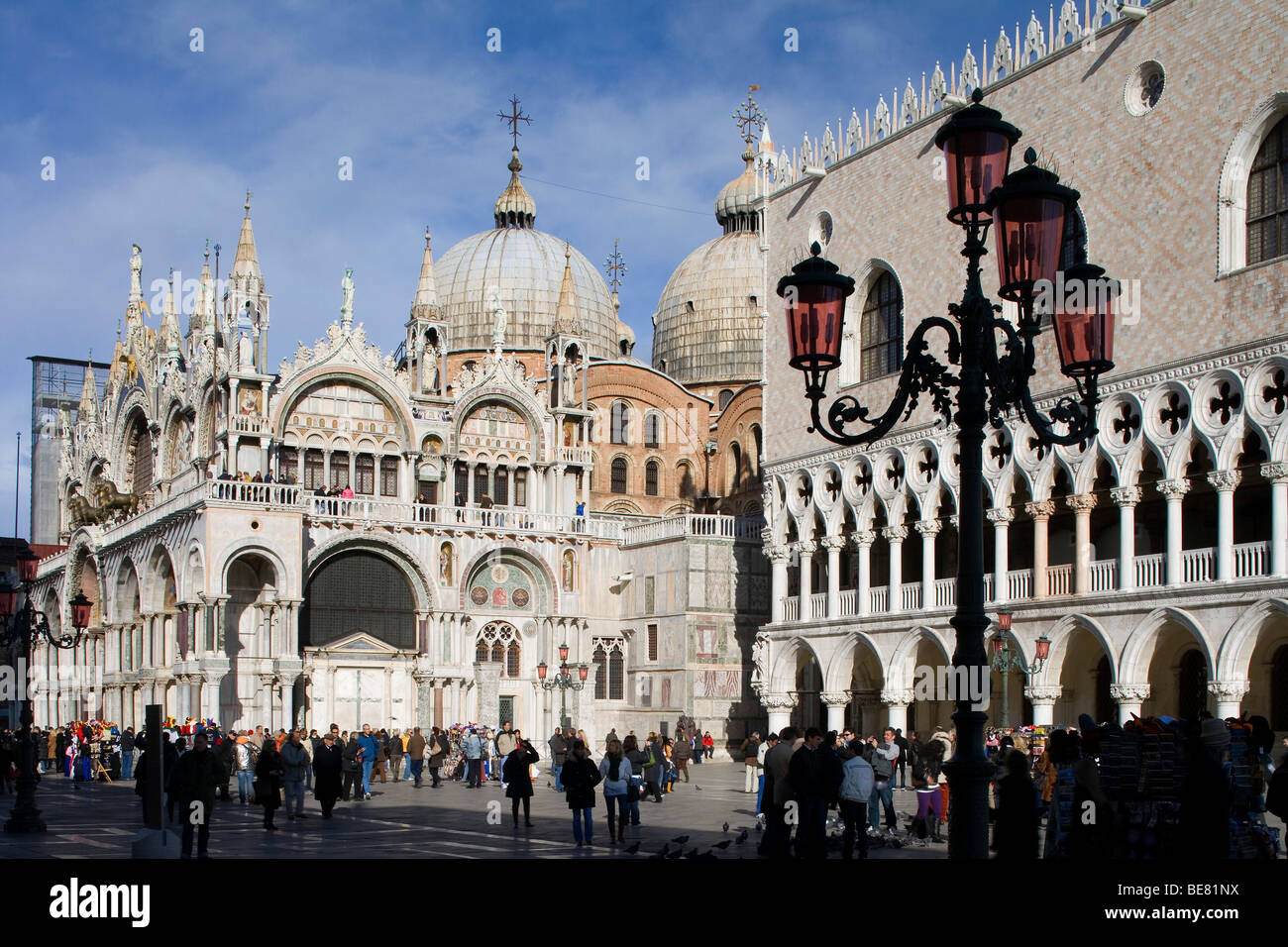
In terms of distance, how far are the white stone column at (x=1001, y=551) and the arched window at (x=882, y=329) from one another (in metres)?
4.29

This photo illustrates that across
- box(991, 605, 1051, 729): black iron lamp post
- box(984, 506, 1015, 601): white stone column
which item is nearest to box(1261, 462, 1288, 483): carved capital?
box(991, 605, 1051, 729): black iron lamp post

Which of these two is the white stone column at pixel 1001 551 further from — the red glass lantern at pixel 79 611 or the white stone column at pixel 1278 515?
the red glass lantern at pixel 79 611

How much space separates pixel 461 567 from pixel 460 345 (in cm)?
1431

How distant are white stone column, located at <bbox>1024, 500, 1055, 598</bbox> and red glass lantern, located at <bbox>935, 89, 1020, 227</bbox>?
19.3 m

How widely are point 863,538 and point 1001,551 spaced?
12.7 feet

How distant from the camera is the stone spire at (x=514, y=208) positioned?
185 feet

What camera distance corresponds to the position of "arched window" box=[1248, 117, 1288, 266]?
24281mm

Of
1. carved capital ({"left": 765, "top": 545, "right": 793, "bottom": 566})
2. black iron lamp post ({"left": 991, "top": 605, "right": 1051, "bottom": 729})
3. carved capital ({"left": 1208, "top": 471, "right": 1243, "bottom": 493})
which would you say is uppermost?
carved capital ({"left": 1208, "top": 471, "right": 1243, "bottom": 493})

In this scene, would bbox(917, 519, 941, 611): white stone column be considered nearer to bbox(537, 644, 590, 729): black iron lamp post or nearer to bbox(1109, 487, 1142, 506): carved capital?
bbox(1109, 487, 1142, 506): carved capital

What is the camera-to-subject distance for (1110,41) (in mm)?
27234

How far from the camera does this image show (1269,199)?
2448 cm

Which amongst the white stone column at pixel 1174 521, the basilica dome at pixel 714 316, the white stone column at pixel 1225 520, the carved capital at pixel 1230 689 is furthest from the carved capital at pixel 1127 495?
the basilica dome at pixel 714 316

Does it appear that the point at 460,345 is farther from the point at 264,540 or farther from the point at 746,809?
the point at 746,809

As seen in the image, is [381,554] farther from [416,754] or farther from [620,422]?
[620,422]
